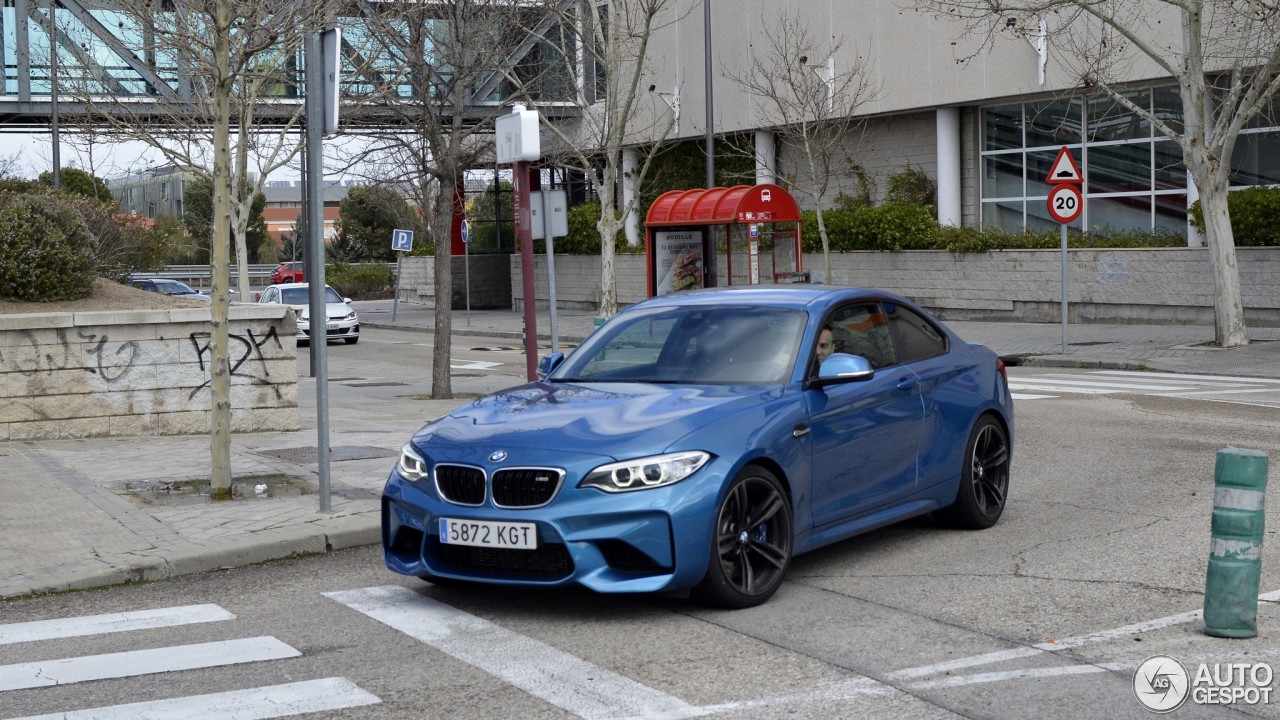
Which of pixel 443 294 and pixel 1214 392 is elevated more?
pixel 443 294

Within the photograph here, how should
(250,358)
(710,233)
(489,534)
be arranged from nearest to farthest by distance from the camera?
(489,534)
(250,358)
(710,233)

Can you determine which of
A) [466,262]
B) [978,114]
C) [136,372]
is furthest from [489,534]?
[466,262]

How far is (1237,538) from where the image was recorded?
5.84 meters

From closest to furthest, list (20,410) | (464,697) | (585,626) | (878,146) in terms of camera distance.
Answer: (464,697)
(585,626)
(20,410)
(878,146)

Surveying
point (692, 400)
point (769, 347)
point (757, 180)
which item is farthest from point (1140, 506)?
point (757, 180)

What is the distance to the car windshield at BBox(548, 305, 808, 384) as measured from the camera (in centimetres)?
736

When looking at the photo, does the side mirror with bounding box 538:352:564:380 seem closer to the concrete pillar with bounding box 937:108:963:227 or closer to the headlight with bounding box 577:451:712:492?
the headlight with bounding box 577:451:712:492

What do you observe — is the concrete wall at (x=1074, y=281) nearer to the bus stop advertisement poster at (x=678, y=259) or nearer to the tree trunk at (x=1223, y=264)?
the tree trunk at (x=1223, y=264)

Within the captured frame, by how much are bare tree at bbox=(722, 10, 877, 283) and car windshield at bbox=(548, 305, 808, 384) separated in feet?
81.3

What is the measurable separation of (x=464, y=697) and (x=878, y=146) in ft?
106

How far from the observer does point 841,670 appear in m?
5.61

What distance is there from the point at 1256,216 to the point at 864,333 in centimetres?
2010

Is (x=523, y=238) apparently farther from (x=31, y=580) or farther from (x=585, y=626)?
(x=585, y=626)

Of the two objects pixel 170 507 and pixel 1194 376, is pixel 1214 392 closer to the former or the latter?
pixel 1194 376
